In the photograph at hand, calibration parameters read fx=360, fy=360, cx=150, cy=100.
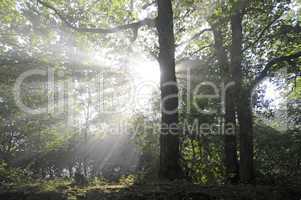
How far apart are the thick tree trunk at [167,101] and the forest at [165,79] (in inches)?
1.4

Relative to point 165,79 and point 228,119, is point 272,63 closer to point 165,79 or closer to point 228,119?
point 228,119

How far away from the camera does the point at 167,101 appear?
12477mm

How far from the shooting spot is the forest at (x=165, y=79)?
1179cm

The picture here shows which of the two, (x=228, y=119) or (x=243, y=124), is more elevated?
(x=228, y=119)

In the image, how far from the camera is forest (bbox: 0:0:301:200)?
11789mm

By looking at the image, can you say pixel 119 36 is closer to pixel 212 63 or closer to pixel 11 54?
pixel 212 63

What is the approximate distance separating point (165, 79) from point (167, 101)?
836 mm

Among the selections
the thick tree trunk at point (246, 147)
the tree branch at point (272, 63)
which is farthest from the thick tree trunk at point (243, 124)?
the tree branch at point (272, 63)

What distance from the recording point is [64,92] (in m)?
28.9

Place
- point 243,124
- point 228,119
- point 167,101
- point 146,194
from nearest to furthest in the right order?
point 146,194 → point 167,101 → point 243,124 → point 228,119

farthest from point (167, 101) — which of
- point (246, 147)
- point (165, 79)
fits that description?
point (246, 147)

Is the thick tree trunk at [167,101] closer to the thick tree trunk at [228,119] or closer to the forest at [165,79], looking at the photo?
the forest at [165,79]

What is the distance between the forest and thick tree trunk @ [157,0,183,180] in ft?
0.12

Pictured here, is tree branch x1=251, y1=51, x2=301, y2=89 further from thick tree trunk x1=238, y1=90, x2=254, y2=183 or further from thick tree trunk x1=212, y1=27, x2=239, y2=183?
thick tree trunk x1=212, y1=27, x2=239, y2=183
